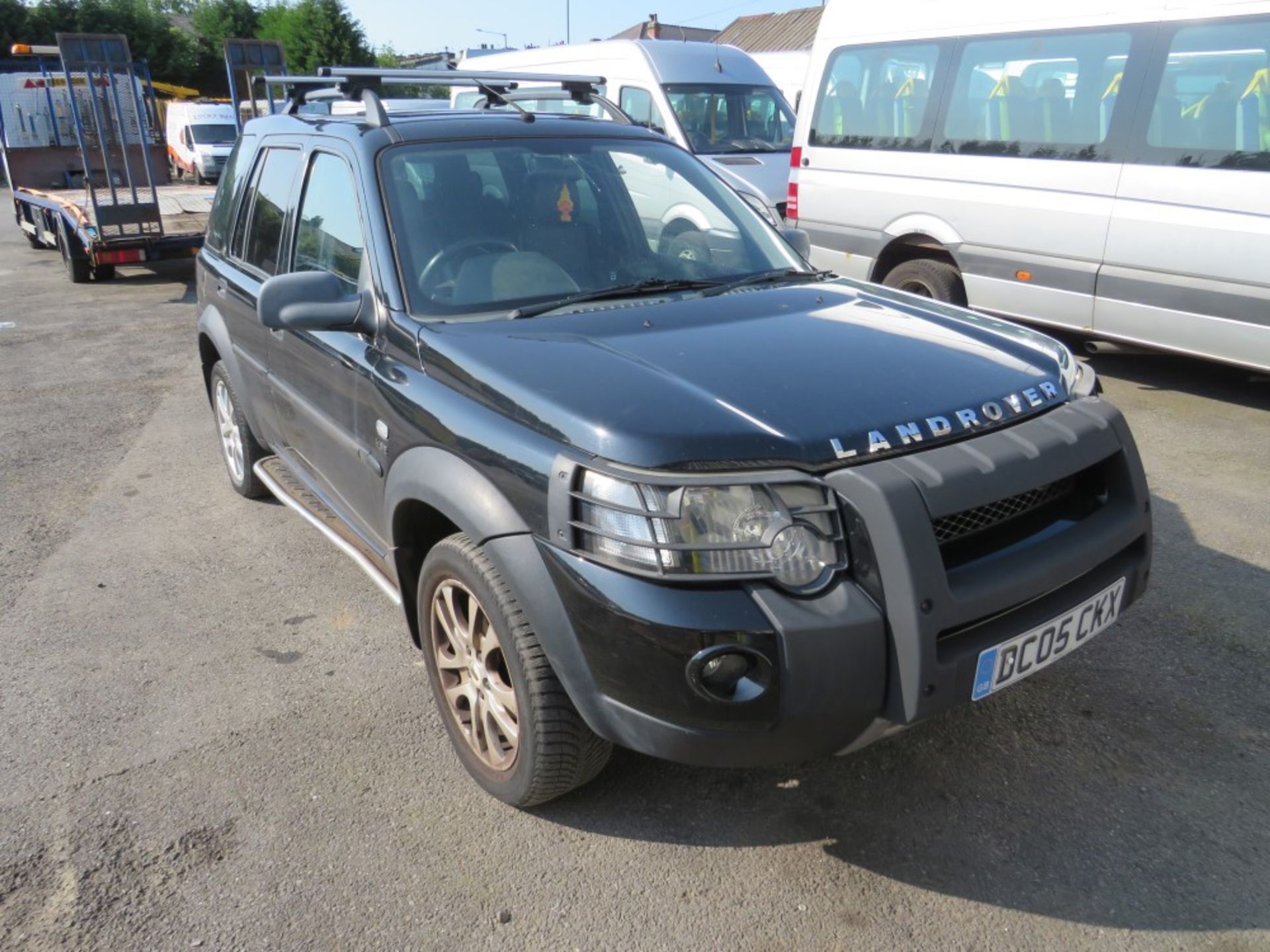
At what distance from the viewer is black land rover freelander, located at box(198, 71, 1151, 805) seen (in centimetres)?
225

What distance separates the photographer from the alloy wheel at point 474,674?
276cm

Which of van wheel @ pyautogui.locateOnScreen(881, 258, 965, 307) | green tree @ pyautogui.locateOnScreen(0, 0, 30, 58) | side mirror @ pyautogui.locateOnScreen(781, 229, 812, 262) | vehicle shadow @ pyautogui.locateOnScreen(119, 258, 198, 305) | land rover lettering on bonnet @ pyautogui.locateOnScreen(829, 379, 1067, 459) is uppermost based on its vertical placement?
green tree @ pyautogui.locateOnScreen(0, 0, 30, 58)

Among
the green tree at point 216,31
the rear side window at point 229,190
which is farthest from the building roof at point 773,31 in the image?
the rear side window at point 229,190

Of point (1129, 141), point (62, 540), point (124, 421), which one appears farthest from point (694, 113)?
point (62, 540)

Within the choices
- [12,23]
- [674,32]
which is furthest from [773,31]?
[12,23]

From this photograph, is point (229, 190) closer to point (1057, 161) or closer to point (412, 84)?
point (412, 84)

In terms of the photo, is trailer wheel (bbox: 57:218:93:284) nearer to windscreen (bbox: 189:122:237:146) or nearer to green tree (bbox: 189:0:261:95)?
windscreen (bbox: 189:122:237:146)

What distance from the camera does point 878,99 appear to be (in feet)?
25.5

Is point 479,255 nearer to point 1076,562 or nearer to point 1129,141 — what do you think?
point 1076,562

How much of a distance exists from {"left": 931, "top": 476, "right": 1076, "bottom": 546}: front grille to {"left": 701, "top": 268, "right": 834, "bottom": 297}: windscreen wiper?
1239mm

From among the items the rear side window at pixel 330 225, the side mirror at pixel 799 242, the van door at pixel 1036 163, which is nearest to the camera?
the rear side window at pixel 330 225

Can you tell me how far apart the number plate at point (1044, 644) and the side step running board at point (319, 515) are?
5.88 ft

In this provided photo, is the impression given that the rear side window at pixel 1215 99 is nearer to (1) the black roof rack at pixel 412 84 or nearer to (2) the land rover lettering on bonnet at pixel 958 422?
(1) the black roof rack at pixel 412 84

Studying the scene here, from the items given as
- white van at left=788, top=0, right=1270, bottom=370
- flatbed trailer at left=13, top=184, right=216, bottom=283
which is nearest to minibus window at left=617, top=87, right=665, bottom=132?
white van at left=788, top=0, right=1270, bottom=370
